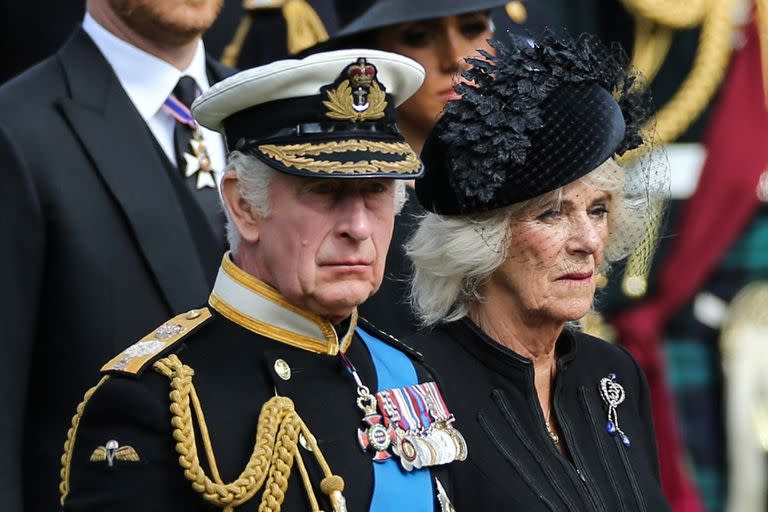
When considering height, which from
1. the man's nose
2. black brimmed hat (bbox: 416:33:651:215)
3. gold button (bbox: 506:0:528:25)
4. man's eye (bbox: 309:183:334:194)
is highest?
man's eye (bbox: 309:183:334:194)

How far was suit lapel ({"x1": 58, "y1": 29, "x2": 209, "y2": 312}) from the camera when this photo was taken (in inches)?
163

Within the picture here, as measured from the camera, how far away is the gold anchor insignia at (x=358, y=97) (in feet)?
11.0

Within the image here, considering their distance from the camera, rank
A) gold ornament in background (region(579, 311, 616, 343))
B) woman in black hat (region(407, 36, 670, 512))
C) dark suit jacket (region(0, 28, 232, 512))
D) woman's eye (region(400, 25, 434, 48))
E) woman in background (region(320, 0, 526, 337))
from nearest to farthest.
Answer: woman in black hat (region(407, 36, 670, 512)) < dark suit jacket (region(0, 28, 232, 512)) < woman in background (region(320, 0, 526, 337)) < woman's eye (region(400, 25, 434, 48)) < gold ornament in background (region(579, 311, 616, 343))

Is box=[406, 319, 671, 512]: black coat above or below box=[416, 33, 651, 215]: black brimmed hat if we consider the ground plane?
below

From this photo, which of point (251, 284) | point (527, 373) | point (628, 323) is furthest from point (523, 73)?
point (628, 323)

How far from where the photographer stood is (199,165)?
440cm

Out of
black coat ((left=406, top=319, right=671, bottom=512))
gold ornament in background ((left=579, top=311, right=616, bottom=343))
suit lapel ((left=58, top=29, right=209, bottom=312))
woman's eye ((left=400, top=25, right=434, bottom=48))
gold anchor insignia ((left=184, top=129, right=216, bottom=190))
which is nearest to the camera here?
black coat ((left=406, top=319, right=671, bottom=512))

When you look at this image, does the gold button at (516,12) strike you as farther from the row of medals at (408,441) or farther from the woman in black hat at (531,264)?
the row of medals at (408,441)

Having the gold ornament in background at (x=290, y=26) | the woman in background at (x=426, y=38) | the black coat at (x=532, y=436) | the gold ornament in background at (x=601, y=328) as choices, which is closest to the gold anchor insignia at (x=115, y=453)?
the black coat at (x=532, y=436)

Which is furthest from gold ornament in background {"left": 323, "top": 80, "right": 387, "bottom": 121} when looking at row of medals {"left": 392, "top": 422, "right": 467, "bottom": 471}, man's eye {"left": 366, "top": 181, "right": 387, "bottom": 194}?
row of medals {"left": 392, "top": 422, "right": 467, "bottom": 471}

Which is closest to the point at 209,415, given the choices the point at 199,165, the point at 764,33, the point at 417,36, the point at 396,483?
the point at 396,483

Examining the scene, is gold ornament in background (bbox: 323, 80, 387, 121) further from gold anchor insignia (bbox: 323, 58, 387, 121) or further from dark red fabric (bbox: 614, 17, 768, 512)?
dark red fabric (bbox: 614, 17, 768, 512)

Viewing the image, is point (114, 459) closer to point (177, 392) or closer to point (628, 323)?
point (177, 392)

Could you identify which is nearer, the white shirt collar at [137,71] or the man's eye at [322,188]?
the man's eye at [322,188]
